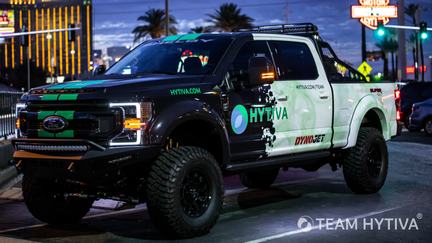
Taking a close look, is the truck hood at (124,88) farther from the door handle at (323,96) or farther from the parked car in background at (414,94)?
the parked car in background at (414,94)

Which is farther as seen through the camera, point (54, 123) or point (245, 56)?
point (245, 56)

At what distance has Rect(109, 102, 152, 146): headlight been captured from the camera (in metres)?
5.93

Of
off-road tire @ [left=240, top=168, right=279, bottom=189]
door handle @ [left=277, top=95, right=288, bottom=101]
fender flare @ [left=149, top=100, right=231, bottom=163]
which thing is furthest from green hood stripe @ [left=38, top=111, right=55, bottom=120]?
off-road tire @ [left=240, top=168, right=279, bottom=189]

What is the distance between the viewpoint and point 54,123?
6.13 meters

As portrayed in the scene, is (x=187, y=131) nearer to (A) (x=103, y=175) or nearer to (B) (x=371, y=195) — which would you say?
(A) (x=103, y=175)

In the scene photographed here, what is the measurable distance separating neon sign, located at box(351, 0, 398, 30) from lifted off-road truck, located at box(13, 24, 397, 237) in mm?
49550

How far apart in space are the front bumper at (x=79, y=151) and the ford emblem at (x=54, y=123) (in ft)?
0.39

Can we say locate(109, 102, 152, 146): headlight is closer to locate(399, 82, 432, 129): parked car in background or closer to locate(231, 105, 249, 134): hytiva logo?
locate(231, 105, 249, 134): hytiva logo

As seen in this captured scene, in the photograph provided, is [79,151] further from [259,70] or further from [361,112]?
[361,112]

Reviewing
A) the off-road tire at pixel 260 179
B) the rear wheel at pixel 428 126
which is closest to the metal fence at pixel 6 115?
the off-road tire at pixel 260 179

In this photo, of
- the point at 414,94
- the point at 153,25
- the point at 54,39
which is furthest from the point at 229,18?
the point at 54,39

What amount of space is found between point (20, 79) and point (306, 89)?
337 ft

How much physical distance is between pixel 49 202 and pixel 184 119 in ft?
6.43

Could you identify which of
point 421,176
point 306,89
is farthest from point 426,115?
point 306,89
